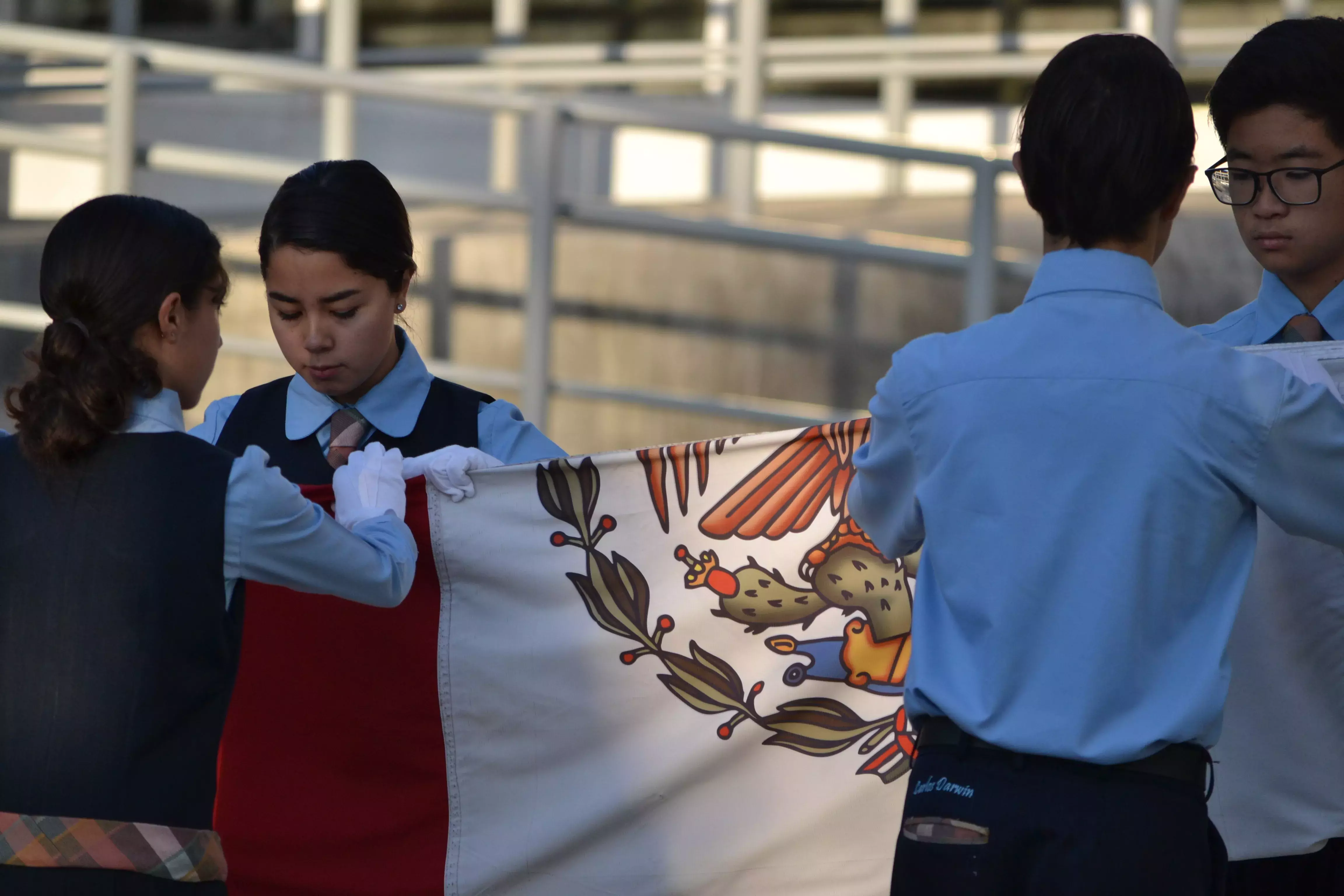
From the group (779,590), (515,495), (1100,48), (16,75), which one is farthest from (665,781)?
(16,75)

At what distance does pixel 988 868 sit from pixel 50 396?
1.19m

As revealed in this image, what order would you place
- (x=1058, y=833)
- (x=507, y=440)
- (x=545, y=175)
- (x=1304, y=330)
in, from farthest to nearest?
1. (x=545, y=175)
2. (x=507, y=440)
3. (x=1304, y=330)
4. (x=1058, y=833)

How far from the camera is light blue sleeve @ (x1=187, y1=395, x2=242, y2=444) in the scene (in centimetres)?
257

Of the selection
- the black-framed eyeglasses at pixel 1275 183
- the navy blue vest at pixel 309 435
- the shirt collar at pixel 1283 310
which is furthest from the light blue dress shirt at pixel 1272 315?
the navy blue vest at pixel 309 435

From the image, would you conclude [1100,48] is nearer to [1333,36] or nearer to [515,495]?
[1333,36]

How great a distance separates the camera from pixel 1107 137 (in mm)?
1658

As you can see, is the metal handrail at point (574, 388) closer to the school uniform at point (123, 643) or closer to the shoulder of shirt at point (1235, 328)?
the shoulder of shirt at point (1235, 328)

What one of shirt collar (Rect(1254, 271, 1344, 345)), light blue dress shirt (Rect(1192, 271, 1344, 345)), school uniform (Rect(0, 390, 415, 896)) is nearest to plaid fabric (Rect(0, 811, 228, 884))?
school uniform (Rect(0, 390, 415, 896))

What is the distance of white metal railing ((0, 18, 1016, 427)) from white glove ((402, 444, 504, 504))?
2.82 m

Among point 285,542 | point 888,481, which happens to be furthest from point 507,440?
point 888,481

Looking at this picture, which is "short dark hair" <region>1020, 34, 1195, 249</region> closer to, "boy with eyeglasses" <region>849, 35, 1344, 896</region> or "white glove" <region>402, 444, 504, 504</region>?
"boy with eyeglasses" <region>849, 35, 1344, 896</region>

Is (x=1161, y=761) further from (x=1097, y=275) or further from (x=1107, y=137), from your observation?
(x=1107, y=137)

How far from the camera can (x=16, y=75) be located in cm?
711

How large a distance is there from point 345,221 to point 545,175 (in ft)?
9.80
